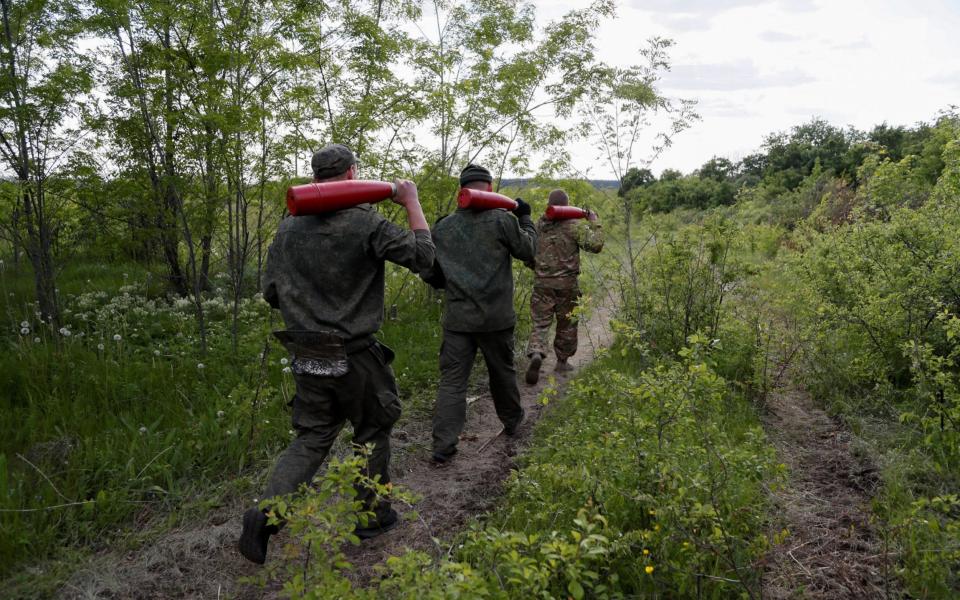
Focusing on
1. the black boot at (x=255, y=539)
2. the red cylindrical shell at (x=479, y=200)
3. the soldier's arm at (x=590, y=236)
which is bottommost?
the black boot at (x=255, y=539)

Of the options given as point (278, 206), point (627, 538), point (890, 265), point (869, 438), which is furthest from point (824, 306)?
point (278, 206)

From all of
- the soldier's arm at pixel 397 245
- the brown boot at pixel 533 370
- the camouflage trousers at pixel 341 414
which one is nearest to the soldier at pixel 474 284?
the camouflage trousers at pixel 341 414

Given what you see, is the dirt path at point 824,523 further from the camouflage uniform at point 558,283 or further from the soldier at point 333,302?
the camouflage uniform at point 558,283

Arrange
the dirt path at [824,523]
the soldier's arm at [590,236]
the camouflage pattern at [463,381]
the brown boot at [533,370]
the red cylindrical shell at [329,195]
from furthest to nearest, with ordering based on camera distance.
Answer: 1. the soldier's arm at [590,236]
2. the brown boot at [533,370]
3. the camouflage pattern at [463,381]
4. the red cylindrical shell at [329,195]
5. the dirt path at [824,523]

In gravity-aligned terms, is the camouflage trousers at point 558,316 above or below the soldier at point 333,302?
below

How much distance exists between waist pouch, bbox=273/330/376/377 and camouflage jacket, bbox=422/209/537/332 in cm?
152

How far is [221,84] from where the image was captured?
5754 millimetres

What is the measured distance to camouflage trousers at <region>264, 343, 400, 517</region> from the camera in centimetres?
333

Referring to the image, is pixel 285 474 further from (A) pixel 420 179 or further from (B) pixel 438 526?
(A) pixel 420 179

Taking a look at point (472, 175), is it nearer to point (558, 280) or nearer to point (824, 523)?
point (558, 280)

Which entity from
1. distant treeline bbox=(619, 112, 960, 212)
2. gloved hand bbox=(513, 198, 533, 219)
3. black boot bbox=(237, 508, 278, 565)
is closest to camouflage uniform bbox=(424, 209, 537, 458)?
gloved hand bbox=(513, 198, 533, 219)

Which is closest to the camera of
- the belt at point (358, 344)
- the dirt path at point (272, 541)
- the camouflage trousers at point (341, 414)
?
the dirt path at point (272, 541)

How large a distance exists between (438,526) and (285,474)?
96 cm

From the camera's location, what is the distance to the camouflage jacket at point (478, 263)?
15.7 ft
